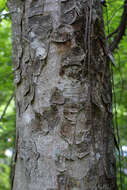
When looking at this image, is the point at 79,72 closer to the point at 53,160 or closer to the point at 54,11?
the point at 54,11

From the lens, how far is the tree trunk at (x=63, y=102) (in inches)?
46.2

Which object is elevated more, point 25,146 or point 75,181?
point 25,146

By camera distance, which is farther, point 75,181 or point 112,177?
point 112,177

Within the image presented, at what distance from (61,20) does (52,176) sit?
2.71 ft

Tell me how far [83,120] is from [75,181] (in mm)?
311

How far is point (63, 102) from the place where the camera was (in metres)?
1.20

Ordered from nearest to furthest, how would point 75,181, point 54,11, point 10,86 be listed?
point 75,181 → point 54,11 → point 10,86

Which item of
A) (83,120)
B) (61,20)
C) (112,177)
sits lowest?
(112,177)

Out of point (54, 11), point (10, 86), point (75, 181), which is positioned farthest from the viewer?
point (10, 86)

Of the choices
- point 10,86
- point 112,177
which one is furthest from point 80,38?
point 10,86

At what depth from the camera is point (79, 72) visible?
A: 123 cm

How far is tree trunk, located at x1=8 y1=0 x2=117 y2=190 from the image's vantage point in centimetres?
117

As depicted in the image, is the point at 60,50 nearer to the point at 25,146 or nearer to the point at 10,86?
the point at 25,146

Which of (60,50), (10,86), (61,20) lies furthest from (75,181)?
(10,86)
